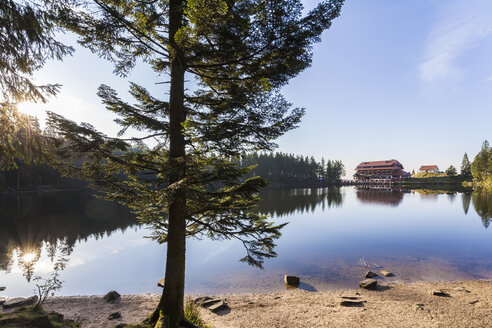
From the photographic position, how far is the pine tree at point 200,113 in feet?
16.8

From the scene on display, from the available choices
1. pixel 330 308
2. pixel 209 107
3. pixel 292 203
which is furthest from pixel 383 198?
pixel 209 107

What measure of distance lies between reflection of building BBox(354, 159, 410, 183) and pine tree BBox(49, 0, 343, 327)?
147 m

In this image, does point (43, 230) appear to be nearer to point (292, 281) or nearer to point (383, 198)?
point (292, 281)

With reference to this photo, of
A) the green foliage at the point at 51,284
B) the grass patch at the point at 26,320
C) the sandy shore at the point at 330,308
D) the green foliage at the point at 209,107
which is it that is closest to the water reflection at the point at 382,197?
the sandy shore at the point at 330,308

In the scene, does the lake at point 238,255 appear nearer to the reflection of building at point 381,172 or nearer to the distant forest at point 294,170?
the distant forest at point 294,170

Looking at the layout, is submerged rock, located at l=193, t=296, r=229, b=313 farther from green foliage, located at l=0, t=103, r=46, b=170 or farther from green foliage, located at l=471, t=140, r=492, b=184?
green foliage, located at l=471, t=140, r=492, b=184

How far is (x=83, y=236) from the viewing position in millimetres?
25188

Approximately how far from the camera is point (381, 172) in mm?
132625

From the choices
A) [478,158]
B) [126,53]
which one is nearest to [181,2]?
[126,53]

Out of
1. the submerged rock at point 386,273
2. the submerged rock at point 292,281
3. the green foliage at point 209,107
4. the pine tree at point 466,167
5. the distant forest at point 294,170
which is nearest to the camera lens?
the green foliage at point 209,107

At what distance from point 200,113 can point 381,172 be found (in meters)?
150

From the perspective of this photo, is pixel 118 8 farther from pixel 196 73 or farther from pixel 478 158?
pixel 478 158

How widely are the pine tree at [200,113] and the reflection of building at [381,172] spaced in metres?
147

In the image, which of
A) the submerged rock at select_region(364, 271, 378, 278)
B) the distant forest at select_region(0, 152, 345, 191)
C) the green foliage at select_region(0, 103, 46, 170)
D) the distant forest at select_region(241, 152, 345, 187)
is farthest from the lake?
the distant forest at select_region(241, 152, 345, 187)
